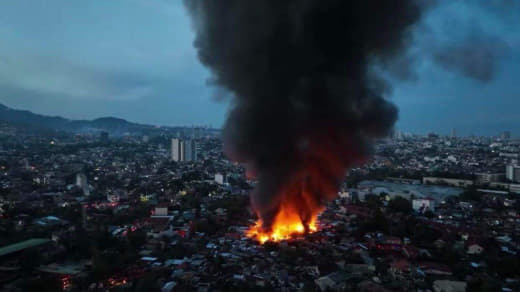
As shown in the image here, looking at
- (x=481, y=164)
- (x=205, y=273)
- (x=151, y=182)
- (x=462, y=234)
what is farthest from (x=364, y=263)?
(x=481, y=164)

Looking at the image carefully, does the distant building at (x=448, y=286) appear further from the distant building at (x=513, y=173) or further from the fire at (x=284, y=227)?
the distant building at (x=513, y=173)

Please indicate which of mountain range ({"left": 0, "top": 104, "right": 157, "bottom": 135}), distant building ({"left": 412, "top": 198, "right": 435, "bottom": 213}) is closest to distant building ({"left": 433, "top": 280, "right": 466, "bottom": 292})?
distant building ({"left": 412, "top": 198, "right": 435, "bottom": 213})

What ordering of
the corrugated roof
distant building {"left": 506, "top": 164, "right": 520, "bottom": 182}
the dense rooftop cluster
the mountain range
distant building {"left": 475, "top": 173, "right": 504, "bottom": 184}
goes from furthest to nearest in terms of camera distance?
the mountain range, distant building {"left": 506, "top": 164, "right": 520, "bottom": 182}, distant building {"left": 475, "top": 173, "right": 504, "bottom": 184}, the corrugated roof, the dense rooftop cluster

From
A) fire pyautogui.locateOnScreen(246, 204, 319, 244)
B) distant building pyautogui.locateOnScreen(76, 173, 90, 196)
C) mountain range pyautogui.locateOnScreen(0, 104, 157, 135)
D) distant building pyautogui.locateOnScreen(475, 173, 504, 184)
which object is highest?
mountain range pyautogui.locateOnScreen(0, 104, 157, 135)

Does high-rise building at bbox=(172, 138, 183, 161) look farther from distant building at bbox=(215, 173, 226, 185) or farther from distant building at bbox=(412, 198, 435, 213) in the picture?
distant building at bbox=(412, 198, 435, 213)

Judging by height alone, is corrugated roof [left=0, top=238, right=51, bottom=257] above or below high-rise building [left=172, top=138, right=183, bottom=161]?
below

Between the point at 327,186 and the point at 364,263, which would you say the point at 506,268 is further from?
the point at 327,186

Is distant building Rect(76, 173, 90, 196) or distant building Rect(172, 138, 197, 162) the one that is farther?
distant building Rect(172, 138, 197, 162)

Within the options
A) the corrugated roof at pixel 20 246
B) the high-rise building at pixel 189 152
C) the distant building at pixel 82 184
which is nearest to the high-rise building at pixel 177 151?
the high-rise building at pixel 189 152
